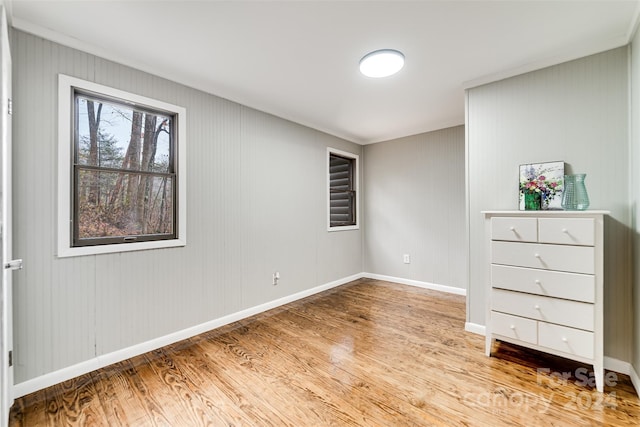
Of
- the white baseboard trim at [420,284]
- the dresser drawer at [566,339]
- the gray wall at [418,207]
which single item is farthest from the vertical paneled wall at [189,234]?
the dresser drawer at [566,339]

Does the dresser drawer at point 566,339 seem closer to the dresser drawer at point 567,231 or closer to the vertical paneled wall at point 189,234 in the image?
the dresser drawer at point 567,231

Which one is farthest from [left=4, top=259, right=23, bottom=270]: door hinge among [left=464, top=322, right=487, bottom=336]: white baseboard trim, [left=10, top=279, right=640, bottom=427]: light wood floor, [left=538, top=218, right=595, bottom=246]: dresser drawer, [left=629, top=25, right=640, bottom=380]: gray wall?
[left=629, top=25, right=640, bottom=380]: gray wall

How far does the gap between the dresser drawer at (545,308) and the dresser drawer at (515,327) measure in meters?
0.04

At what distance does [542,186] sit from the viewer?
2.26m

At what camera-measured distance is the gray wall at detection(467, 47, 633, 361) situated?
2006 mm

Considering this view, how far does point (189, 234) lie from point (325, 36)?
2.00m

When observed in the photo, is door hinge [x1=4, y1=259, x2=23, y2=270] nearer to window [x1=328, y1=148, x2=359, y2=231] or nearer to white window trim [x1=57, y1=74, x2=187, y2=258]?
white window trim [x1=57, y1=74, x2=187, y2=258]

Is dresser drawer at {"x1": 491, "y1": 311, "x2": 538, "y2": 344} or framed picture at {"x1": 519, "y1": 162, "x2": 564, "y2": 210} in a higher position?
framed picture at {"x1": 519, "y1": 162, "x2": 564, "y2": 210}

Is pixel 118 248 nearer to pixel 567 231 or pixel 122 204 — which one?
pixel 122 204

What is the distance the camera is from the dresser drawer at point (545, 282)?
1844 millimetres

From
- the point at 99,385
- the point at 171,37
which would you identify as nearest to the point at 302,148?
the point at 171,37

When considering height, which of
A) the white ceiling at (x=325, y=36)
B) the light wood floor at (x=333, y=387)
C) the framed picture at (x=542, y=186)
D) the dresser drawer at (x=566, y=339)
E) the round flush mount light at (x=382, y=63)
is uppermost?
the white ceiling at (x=325, y=36)

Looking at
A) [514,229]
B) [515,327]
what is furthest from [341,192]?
[515,327]

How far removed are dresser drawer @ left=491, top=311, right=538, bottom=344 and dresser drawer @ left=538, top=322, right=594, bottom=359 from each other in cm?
4
